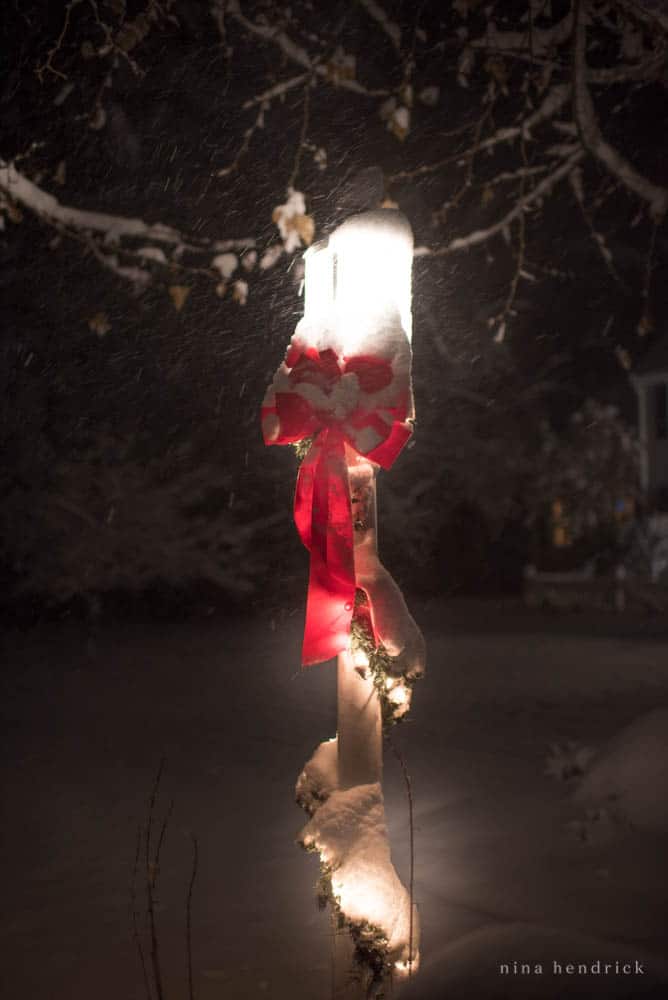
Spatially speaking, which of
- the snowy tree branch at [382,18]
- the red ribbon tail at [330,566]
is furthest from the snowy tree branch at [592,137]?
the red ribbon tail at [330,566]

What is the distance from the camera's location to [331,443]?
3168mm

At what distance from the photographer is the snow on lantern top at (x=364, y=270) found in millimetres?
3221

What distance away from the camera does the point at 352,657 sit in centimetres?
317

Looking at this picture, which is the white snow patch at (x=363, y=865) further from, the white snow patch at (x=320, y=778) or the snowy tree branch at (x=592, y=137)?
the snowy tree branch at (x=592, y=137)

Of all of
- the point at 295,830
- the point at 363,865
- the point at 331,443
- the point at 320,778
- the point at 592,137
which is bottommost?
the point at 363,865

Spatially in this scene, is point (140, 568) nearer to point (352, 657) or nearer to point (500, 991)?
point (352, 657)

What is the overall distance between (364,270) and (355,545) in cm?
100

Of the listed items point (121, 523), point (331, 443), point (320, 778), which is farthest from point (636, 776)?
point (121, 523)

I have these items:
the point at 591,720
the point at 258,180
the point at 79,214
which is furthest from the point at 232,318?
the point at 591,720

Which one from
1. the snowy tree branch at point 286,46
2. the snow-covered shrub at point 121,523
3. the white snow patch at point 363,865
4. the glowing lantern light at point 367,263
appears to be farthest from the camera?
the snow-covered shrub at point 121,523

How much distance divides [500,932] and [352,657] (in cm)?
99

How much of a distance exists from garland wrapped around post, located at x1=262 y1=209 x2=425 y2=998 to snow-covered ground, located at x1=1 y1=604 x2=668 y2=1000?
0.39 metres

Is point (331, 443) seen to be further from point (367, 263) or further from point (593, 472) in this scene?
point (593, 472)

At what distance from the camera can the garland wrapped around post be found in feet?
9.95
